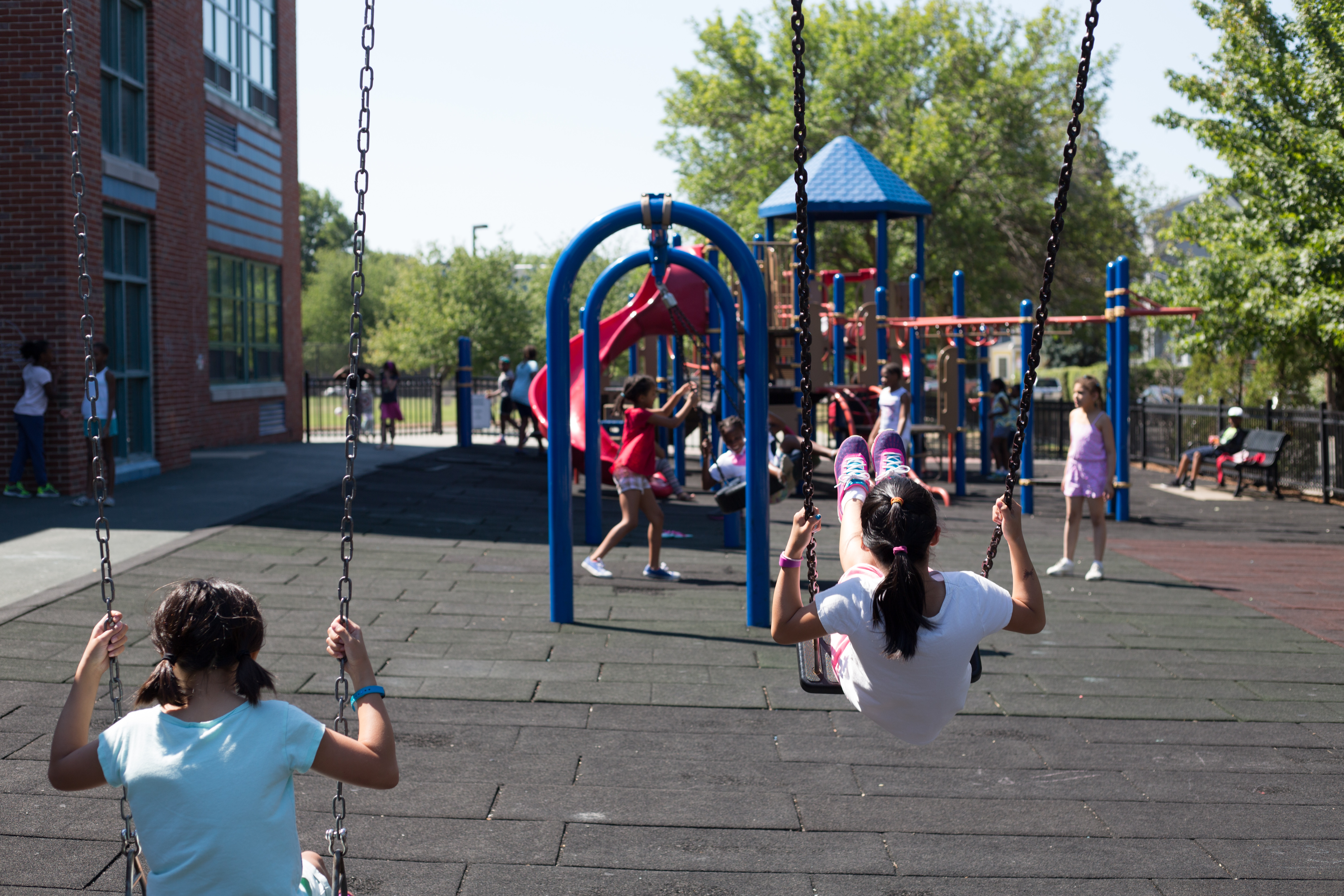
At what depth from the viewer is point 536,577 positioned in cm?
896

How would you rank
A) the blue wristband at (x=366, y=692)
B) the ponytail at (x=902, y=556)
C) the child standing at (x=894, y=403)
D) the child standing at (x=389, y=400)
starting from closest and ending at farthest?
the blue wristband at (x=366, y=692) < the ponytail at (x=902, y=556) < the child standing at (x=894, y=403) < the child standing at (x=389, y=400)

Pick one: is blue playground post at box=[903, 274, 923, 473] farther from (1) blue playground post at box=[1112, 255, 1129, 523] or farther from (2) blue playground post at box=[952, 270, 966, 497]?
(1) blue playground post at box=[1112, 255, 1129, 523]

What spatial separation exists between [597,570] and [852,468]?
4472mm

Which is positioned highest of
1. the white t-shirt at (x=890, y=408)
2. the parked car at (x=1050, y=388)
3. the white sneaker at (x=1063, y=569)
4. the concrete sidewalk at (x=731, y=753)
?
the parked car at (x=1050, y=388)

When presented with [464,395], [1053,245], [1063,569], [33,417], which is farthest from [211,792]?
[464,395]

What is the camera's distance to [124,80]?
1388 cm

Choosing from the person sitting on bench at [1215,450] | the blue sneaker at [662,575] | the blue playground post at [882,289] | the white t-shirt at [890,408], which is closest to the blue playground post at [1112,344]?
the white t-shirt at [890,408]

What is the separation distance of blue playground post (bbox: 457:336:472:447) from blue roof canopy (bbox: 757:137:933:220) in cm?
593

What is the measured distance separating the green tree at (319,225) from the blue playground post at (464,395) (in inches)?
3257

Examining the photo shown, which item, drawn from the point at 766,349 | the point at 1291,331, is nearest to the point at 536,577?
the point at 766,349

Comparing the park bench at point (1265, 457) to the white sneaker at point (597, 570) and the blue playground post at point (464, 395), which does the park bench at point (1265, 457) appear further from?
the blue playground post at point (464, 395)

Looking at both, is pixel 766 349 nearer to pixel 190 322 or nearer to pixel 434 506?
pixel 434 506

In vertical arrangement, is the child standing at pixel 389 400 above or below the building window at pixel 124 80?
below

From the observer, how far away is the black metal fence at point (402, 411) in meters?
24.2
